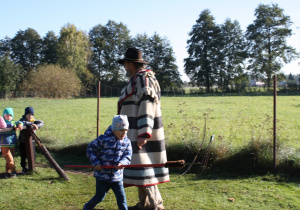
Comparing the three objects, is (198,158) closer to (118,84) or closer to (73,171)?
(73,171)

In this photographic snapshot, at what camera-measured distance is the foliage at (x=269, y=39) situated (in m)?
52.7

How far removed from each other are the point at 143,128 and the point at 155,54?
61.1 meters

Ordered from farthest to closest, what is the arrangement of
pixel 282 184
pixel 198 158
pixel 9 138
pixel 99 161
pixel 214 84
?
pixel 214 84
pixel 198 158
pixel 9 138
pixel 282 184
pixel 99 161

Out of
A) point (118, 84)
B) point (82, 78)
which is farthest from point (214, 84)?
point (82, 78)

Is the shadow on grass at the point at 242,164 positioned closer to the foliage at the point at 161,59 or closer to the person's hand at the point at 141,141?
the person's hand at the point at 141,141

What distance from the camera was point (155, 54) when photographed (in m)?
63.9

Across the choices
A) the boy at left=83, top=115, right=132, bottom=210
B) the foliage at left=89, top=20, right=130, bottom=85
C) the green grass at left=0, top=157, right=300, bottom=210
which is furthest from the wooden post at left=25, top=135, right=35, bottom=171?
the foliage at left=89, top=20, right=130, bottom=85

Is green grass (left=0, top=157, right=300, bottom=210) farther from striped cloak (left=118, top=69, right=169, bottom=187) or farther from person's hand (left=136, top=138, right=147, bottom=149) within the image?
person's hand (left=136, top=138, right=147, bottom=149)

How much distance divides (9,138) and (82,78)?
5602 centimetres

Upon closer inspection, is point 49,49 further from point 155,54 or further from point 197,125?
point 197,125

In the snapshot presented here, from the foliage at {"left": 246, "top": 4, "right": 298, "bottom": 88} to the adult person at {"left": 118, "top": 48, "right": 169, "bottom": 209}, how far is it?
52.4 m

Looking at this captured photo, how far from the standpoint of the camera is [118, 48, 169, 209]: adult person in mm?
3824

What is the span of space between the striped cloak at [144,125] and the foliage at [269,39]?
52420 millimetres

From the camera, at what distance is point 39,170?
654 cm
